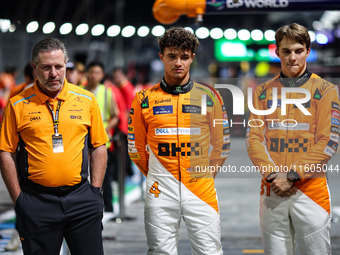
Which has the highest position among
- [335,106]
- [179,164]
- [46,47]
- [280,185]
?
[46,47]

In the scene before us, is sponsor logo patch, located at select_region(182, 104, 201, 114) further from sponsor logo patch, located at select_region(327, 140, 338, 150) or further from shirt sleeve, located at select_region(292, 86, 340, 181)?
sponsor logo patch, located at select_region(327, 140, 338, 150)

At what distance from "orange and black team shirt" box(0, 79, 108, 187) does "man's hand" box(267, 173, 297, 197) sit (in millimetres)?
1352

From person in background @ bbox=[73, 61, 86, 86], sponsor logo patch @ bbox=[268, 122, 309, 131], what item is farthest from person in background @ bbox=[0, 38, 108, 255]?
person in background @ bbox=[73, 61, 86, 86]

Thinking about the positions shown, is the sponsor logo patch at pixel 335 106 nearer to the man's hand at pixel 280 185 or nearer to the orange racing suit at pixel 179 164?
the man's hand at pixel 280 185

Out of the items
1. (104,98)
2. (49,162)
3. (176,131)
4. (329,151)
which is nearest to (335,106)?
(329,151)

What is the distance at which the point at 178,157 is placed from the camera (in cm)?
455

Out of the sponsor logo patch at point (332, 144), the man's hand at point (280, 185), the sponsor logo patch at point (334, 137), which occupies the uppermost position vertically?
the sponsor logo patch at point (334, 137)

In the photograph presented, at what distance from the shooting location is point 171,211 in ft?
14.9

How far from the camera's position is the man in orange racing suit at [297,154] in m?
4.45

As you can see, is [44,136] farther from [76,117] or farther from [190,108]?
[190,108]

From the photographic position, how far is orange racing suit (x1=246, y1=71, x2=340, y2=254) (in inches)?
175

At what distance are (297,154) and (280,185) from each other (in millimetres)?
263

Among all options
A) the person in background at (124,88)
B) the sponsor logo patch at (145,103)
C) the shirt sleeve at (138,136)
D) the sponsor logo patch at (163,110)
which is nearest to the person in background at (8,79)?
the person in background at (124,88)

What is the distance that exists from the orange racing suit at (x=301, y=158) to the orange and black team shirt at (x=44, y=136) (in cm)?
128
